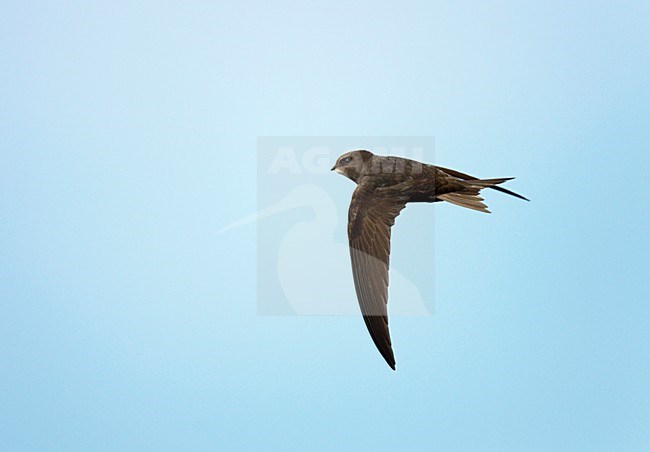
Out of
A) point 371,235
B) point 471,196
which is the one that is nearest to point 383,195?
point 371,235

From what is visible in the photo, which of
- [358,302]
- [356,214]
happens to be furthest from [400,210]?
[358,302]

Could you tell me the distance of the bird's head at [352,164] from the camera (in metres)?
6.21

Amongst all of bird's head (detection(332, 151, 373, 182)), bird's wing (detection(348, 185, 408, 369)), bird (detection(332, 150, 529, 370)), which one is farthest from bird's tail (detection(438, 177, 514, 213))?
bird's head (detection(332, 151, 373, 182))

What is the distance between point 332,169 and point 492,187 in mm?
1235

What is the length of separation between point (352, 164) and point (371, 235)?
57cm

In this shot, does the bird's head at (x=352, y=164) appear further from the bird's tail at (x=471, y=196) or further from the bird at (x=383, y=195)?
the bird's tail at (x=471, y=196)

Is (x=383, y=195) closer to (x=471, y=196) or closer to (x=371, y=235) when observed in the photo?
(x=371, y=235)

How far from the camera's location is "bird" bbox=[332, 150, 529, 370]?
20.0 ft

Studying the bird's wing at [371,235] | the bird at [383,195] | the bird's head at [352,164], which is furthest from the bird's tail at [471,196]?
the bird's head at [352,164]

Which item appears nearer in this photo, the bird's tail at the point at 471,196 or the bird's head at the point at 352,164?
the bird's tail at the point at 471,196

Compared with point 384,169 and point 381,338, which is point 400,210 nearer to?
point 384,169

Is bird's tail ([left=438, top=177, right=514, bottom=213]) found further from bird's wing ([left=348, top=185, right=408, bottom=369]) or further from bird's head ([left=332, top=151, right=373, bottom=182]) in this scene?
bird's head ([left=332, top=151, right=373, bottom=182])

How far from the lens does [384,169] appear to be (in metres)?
6.15

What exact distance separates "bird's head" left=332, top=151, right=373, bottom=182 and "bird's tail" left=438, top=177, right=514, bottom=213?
25.2 inches
